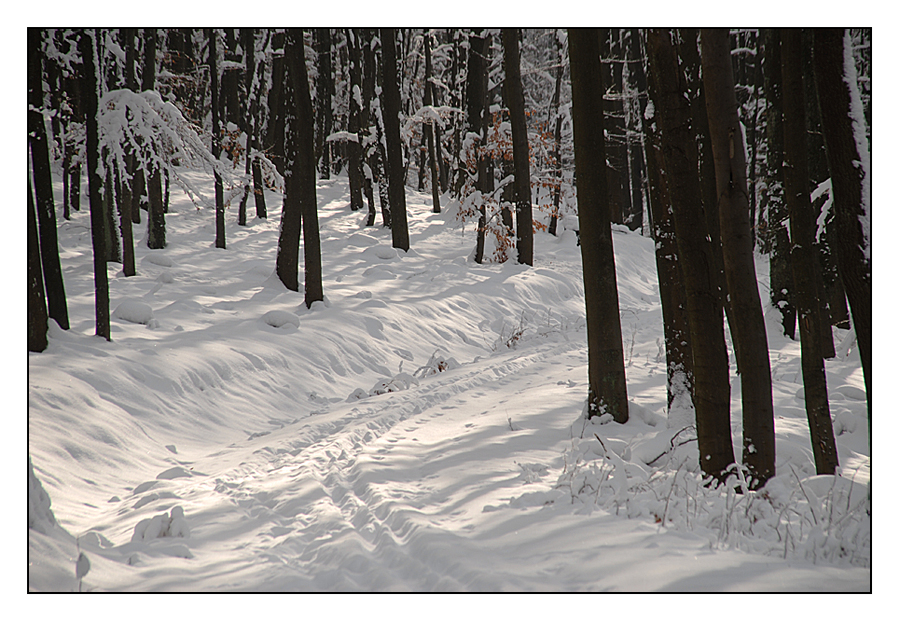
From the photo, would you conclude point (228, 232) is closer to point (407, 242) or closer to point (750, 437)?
point (407, 242)

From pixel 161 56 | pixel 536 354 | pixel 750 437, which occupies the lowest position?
pixel 536 354

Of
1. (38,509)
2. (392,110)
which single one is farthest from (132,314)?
(392,110)

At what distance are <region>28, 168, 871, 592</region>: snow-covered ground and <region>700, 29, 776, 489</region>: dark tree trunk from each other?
1.35ft

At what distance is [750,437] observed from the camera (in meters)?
4.52

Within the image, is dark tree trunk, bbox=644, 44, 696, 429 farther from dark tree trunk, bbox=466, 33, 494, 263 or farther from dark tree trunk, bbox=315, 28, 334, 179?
dark tree trunk, bbox=315, 28, 334, 179

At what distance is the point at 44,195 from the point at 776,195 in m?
10.9

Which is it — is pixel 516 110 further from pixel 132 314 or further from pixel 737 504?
pixel 737 504

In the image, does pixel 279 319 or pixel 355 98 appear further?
pixel 355 98

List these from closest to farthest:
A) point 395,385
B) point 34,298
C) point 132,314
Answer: point 34,298, point 395,385, point 132,314

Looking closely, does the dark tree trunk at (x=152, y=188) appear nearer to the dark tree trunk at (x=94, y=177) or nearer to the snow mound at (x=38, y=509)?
the dark tree trunk at (x=94, y=177)

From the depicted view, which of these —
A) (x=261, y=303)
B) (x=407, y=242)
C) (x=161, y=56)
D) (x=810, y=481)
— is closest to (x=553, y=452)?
(x=810, y=481)

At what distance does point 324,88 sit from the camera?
23297 mm

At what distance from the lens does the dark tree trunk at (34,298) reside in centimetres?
730

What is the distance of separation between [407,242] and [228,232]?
668 centimetres
